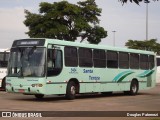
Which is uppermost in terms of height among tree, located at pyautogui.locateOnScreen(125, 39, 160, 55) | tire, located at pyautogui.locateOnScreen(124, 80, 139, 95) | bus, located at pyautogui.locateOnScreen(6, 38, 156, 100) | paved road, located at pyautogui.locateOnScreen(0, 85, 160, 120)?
tree, located at pyautogui.locateOnScreen(125, 39, 160, 55)

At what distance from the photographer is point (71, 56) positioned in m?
22.9

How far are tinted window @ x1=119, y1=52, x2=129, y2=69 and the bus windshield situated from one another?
285 inches

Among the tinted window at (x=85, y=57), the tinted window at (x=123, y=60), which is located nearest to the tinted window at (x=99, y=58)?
the tinted window at (x=85, y=57)

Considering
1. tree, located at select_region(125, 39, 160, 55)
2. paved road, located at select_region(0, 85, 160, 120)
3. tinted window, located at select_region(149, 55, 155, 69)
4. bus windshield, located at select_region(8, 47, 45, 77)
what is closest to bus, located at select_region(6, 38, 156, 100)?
bus windshield, located at select_region(8, 47, 45, 77)

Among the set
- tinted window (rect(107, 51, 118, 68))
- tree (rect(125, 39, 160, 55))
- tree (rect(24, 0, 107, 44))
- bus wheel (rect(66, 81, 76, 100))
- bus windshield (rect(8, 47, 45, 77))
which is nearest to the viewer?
bus windshield (rect(8, 47, 45, 77))

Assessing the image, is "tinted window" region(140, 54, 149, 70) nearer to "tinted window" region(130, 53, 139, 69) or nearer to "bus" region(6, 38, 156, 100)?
"tinted window" region(130, 53, 139, 69)

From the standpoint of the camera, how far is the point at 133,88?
28.6m

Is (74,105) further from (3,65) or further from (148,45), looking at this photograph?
(148,45)

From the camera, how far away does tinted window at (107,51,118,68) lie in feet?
85.9

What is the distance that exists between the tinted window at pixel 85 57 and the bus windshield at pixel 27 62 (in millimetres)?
3020

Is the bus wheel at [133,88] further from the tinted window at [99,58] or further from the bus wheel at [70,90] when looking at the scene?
the bus wheel at [70,90]

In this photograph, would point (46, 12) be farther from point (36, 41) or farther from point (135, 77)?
point (36, 41)

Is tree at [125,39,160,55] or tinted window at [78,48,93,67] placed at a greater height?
tree at [125,39,160,55]

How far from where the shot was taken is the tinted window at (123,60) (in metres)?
27.3
